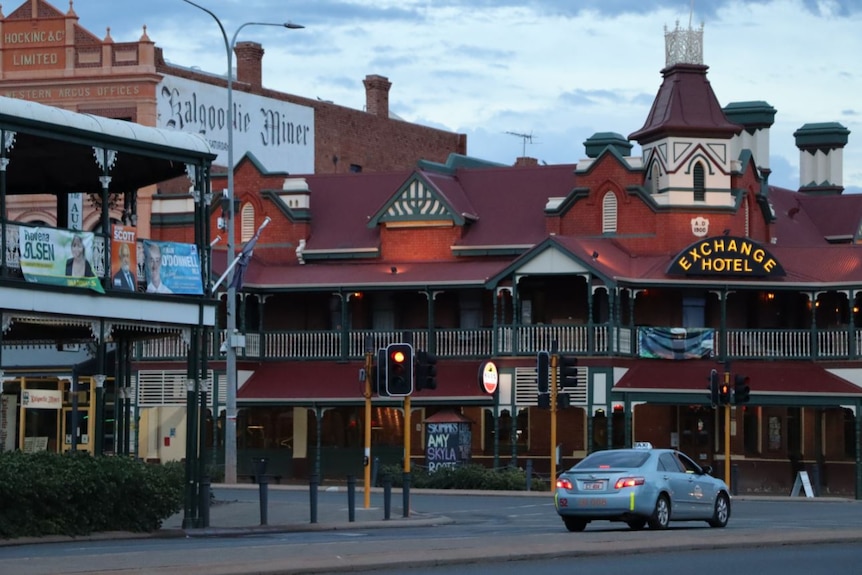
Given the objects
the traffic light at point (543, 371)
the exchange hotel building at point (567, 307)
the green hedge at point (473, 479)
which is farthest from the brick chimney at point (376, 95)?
the traffic light at point (543, 371)

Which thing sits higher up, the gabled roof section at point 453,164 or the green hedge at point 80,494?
the gabled roof section at point 453,164

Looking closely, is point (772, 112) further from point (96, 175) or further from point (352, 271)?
point (96, 175)

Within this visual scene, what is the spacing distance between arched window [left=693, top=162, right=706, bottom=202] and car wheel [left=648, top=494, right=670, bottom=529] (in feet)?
90.8

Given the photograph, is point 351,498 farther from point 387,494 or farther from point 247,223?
point 247,223

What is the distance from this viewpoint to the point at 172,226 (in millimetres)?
61469

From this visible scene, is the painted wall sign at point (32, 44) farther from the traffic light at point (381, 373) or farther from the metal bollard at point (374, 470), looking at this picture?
the traffic light at point (381, 373)

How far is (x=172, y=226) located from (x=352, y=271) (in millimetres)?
7639

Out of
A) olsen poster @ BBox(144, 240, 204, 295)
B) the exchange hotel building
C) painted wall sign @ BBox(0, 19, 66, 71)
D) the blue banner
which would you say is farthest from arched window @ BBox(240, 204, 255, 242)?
olsen poster @ BBox(144, 240, 204, 295)

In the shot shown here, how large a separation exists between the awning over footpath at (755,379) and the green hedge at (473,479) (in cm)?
512

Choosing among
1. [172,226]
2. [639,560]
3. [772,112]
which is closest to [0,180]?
[639,560]

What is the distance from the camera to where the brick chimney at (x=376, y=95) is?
3221 inches

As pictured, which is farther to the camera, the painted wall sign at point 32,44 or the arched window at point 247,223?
the painted wall sign at point 32,44

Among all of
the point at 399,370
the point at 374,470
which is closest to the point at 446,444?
the point at 374,470

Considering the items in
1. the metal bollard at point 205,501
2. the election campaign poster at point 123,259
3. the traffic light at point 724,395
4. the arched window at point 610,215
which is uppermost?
the arched window at point 610,215
